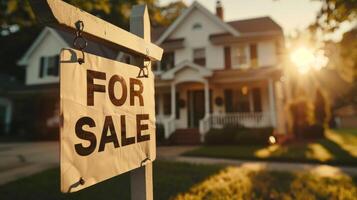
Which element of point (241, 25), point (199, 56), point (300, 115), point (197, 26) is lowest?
point (300, 115)

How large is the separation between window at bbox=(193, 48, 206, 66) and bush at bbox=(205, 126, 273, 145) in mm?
5793

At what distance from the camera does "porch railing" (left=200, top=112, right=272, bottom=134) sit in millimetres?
16156

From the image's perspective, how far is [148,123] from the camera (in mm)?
2322

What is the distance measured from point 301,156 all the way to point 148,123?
9.30m

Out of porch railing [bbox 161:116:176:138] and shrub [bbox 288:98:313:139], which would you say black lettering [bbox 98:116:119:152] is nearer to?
porch railing [bbox 161:116:176:138]

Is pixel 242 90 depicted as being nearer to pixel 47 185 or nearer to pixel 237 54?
pixel 237 54

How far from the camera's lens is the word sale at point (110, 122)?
1.62 metres

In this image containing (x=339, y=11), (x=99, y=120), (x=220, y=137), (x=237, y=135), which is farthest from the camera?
(x=220, y=137)

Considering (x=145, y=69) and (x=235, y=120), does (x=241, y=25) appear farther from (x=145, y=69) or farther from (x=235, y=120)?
(x=145, y=69)

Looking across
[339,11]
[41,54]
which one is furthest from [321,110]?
[41,54]

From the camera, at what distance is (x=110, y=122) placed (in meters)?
1.83

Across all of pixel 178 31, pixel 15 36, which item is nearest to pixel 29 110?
pixel 178 31

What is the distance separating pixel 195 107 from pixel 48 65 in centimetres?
1233

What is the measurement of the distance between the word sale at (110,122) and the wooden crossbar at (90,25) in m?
0.27
